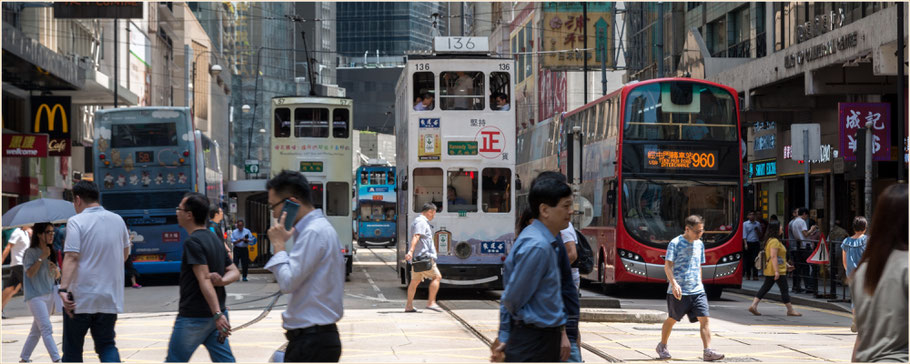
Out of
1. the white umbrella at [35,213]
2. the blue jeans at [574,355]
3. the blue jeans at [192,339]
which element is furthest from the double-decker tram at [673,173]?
the blue jeans at [574,355]

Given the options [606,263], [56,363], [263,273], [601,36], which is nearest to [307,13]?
[601,36]

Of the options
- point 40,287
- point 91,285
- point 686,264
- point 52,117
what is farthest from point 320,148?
point 91,285

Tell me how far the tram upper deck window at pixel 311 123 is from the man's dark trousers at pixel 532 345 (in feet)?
74.4

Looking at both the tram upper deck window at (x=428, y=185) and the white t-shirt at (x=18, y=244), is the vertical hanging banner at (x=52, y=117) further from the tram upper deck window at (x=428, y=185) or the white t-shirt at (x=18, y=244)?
the white t-shirt at (x=18, y=244)

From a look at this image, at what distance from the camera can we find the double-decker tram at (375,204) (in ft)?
186

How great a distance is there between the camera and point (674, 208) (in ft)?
71.2

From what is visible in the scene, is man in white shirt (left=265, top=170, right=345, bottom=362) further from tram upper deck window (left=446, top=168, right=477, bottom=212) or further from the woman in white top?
tram upper deck window (left=446, top=168, right=477, bottom=212)

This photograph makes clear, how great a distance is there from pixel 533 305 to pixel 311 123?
22.9m

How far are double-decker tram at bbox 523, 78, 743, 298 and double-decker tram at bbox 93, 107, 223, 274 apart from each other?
9.90m

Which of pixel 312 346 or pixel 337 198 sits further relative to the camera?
pixel 337 198

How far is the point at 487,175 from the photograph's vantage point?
21.4 m

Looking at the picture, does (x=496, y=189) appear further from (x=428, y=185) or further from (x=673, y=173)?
(x=673, y=173)

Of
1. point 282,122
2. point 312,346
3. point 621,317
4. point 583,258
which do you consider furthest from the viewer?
point 282,122

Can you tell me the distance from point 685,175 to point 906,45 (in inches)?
169
